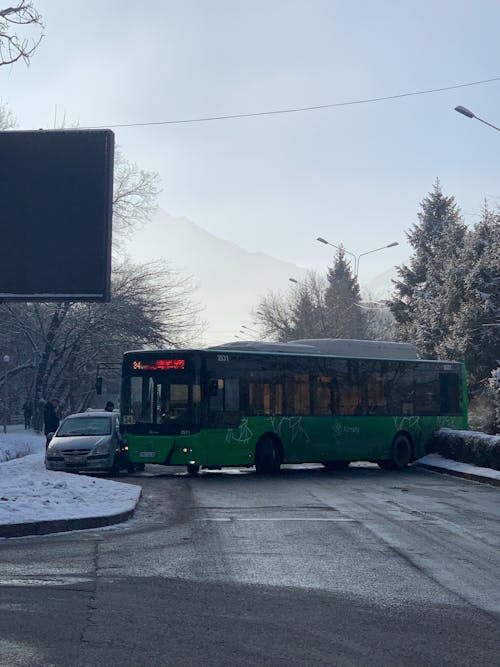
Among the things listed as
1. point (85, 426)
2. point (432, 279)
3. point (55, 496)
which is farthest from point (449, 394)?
point (432, 279)

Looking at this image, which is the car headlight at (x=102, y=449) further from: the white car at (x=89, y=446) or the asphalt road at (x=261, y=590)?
the asphalt road at (x=261, y=590)

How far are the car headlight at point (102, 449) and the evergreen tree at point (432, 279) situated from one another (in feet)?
103

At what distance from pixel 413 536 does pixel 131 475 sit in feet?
46.5

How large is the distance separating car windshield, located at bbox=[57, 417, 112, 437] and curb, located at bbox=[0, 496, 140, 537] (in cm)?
1148

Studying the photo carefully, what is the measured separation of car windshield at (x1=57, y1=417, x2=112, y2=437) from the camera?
26000 mm

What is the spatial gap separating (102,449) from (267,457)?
4.15 m

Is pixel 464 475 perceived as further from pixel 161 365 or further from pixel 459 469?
pixel 161 365

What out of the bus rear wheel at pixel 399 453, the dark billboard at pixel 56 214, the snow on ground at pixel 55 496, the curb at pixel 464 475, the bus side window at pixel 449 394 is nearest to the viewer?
the snow on ground at pixel 55 496

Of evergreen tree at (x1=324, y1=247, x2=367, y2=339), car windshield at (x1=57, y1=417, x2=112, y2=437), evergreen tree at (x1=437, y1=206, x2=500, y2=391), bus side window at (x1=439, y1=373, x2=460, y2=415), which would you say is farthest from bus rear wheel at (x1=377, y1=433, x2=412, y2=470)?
evergreen tree at (x1=324, y1=247, x2=367, y2=339)

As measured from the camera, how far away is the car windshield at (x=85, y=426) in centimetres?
2600

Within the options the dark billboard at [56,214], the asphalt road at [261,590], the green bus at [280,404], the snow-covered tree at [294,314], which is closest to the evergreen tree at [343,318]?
the snow-covered tree at [294,314]

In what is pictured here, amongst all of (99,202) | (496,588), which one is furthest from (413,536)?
(99,202)

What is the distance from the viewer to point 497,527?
46.9 feet

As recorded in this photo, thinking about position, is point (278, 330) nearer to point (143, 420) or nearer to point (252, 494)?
point (143, 420)
